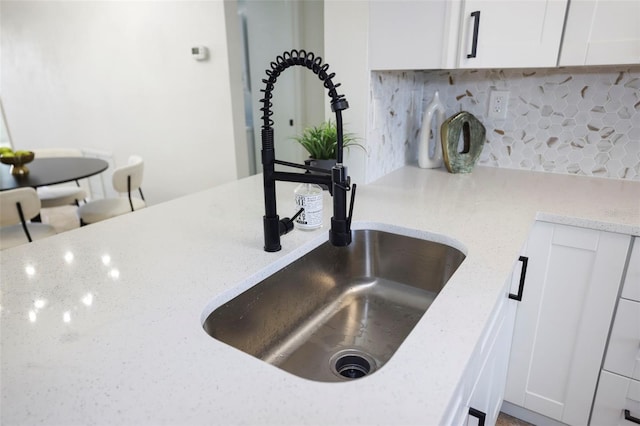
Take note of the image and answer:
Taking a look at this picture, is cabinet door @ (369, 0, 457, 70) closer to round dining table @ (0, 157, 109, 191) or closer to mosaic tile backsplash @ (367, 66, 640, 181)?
mosaic tile backsplash @ (367, 66, 640, 181)

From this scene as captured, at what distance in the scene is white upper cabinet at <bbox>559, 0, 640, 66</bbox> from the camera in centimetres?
Result: 112

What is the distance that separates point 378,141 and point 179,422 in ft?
4.38

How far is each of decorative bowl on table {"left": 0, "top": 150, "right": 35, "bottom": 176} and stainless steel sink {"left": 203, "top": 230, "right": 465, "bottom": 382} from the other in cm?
242

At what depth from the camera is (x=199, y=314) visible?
72cm

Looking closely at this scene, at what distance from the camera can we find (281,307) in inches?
38.9

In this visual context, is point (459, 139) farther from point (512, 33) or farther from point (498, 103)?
point (512, 33)

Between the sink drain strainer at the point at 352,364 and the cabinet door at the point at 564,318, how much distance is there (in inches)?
26.5

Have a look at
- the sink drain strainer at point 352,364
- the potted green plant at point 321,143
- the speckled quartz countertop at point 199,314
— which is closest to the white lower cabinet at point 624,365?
the speckled quartz countertop at point 199,314

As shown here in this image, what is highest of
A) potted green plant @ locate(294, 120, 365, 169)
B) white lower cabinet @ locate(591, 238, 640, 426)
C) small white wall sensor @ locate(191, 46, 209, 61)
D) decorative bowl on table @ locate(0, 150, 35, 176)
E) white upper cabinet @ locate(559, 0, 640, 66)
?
small white wall sensor @ locate(191, 46, 209, 61)

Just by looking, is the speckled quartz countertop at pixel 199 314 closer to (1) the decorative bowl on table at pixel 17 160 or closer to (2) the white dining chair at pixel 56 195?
(1) the decorative bowl on table at pixel 17 160

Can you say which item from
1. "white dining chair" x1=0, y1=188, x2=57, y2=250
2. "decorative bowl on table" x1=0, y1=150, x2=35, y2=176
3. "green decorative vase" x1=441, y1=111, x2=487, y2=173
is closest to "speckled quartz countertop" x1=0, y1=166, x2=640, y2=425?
"green decorative vase" x1=441, y1=111, x2=487, y2=173

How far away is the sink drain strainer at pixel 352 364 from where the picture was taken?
0.93 meters

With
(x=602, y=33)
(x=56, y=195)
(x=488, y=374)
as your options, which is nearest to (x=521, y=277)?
(x=488, y=374)

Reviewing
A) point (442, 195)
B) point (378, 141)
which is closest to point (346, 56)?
point (378, 141)
